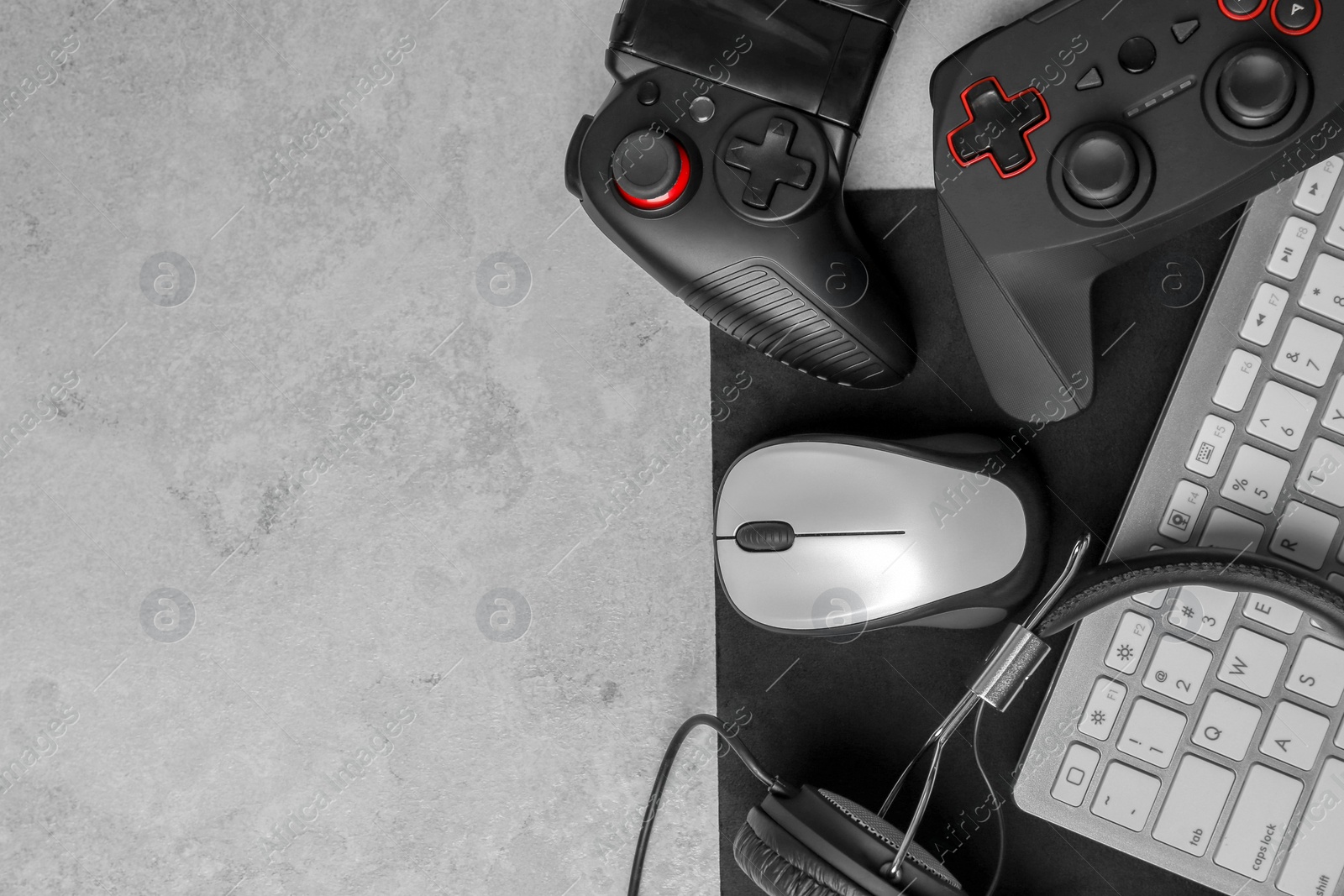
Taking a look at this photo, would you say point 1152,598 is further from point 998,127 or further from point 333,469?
point 333,469

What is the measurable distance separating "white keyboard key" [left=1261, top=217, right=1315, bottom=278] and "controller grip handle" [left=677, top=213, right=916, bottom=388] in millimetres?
209

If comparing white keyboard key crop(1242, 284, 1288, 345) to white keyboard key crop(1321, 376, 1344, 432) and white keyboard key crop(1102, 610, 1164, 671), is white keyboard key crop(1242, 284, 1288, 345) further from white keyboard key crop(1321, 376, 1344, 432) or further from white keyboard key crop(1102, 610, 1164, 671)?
white keyboard key crop(1102, 610, 1164, 671)

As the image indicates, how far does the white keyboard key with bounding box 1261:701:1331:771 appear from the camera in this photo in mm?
511

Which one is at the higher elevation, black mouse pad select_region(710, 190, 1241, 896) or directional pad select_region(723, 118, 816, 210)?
directional pad select_region(723, 118, 816, 210)

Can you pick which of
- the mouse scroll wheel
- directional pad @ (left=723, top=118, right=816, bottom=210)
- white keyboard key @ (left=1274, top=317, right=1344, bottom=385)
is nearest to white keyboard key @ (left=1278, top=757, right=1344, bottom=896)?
white keyboard key @ (left=1274, top=317, right=1344, bottom=385)

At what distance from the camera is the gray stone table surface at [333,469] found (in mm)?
640

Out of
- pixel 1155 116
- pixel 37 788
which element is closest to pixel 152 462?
pixel 37 788

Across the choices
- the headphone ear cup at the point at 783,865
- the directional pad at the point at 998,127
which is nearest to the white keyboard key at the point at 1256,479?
the directional pad at the point at 998,127

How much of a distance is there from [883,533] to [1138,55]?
299mm

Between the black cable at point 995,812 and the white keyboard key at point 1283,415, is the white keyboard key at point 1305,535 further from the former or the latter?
the black cable at point 995,812

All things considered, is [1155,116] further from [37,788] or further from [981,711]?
[37,788]

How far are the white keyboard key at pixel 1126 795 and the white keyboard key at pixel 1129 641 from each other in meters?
0.06

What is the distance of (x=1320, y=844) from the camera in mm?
514

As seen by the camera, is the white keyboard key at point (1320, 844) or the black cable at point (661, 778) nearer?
the white keyboard key at point (1320, 844)
